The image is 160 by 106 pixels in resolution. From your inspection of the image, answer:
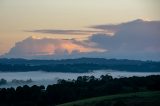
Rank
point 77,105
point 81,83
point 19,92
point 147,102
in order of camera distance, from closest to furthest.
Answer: point 147,102, point 77,105, point 19,92, point 81,83

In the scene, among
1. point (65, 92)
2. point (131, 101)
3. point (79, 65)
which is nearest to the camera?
point (131, 101)

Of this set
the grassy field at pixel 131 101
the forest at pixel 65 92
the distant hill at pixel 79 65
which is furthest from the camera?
the distant hill at pixel 79 65

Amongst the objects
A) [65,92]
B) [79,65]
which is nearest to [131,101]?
[65,92]

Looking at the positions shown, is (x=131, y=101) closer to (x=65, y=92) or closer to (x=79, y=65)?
(x=65, y=92)

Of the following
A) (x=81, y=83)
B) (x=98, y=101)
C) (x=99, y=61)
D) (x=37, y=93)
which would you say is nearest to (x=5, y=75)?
(x=99, y=61)

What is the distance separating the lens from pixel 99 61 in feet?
452

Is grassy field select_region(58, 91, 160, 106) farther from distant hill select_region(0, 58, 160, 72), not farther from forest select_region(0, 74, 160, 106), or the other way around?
distant hill select_region(0, 58, 160, 72)

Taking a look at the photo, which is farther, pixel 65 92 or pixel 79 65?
pixel 79 65

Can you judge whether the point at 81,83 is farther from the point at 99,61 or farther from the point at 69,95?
the point at 99,61

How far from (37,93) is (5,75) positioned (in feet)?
224

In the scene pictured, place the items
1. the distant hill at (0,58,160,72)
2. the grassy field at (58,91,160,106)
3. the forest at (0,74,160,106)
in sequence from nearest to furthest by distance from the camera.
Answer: the grassy field at (58,91,160,106), the forest at (0,74,160,106), the distant hill at (0,58,160,72)

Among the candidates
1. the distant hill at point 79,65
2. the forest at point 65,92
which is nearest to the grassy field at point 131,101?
the forest at point 65,92

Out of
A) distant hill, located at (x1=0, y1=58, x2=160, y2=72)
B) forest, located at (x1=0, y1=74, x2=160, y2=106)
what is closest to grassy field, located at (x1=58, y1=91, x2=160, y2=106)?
forest, located at (x1=0, y1=74, x2=160, y2=106)

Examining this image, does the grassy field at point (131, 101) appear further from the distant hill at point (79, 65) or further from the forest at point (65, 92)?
the distant hill at point (79, 65)
